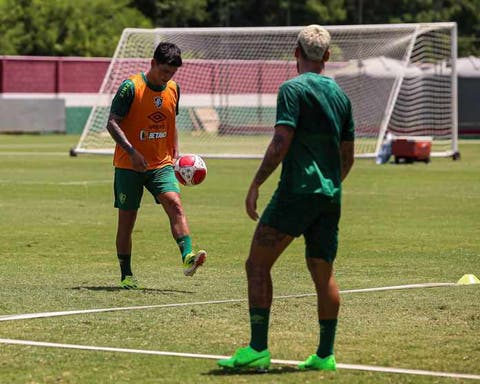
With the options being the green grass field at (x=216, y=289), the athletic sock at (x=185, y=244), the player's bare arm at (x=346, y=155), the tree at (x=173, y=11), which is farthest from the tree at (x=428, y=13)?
the player's bare arm at (x=346, y=155)

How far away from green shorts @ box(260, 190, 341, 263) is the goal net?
26.9m

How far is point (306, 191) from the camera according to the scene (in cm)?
780

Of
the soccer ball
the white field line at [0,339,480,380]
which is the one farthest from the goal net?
the white field line at [0,339,480,380]

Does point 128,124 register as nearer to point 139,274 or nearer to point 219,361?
point 139,274

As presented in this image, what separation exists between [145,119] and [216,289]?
62.1 inches

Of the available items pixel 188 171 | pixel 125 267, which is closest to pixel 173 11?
pixel 188 171

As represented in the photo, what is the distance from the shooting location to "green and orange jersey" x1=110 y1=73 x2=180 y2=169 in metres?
11.9

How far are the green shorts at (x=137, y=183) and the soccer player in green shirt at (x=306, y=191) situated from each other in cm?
406

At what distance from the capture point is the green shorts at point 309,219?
25.7ft

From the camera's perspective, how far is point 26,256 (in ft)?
46.8

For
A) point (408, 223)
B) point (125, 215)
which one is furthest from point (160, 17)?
point (125, 215)

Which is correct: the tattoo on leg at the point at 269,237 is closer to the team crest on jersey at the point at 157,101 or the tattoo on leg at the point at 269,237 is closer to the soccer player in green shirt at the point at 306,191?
the soccer player in green shirt at the point at 306,191

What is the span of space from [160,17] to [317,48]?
276ft

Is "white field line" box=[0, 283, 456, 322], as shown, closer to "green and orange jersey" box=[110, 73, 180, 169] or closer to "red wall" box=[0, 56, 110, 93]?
"green and orange jersey" box=[110, 73, 180, 169]
